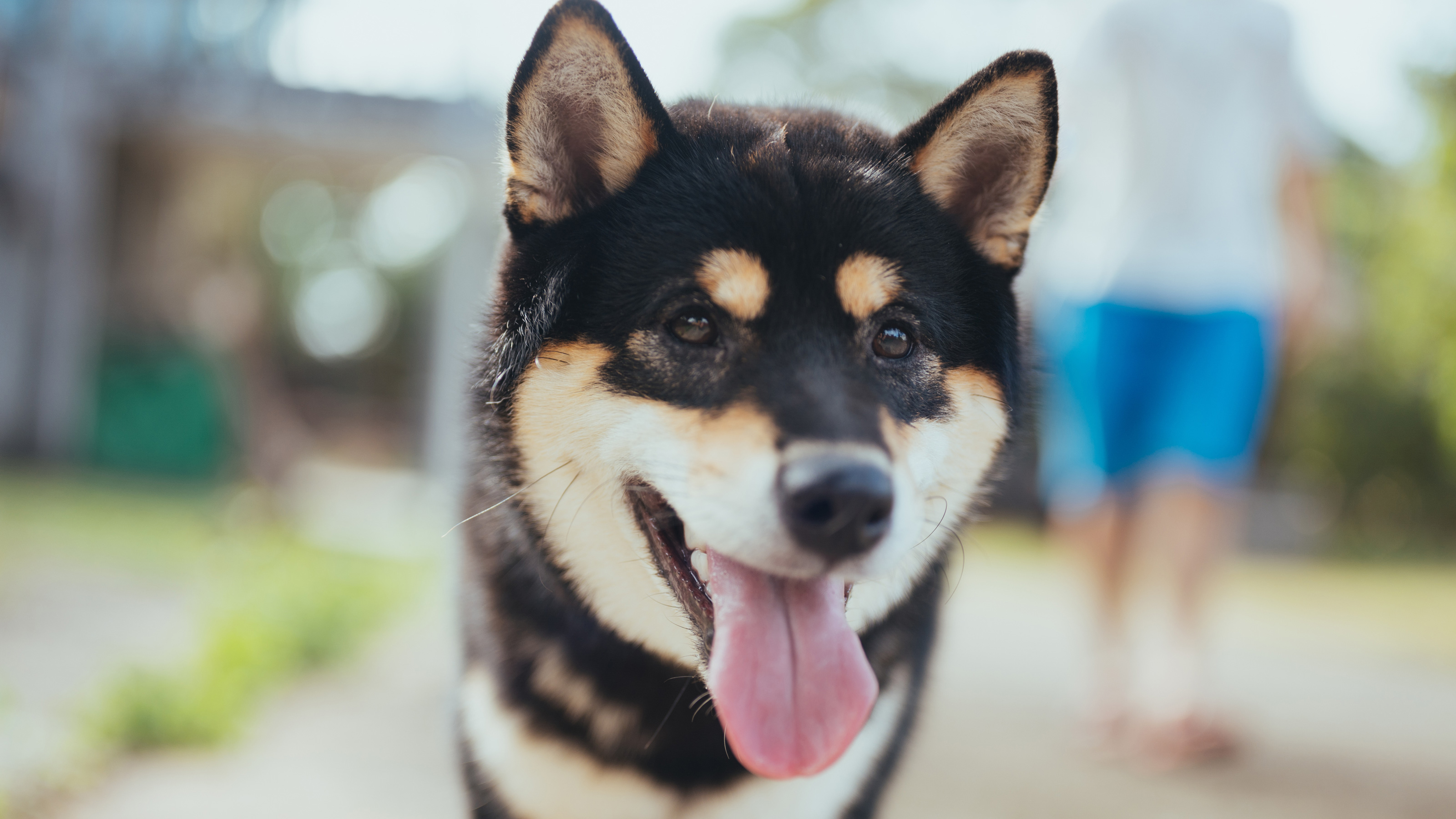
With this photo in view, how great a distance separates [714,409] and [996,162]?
0.85 m

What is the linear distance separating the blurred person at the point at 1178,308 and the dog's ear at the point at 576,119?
91.9 inches

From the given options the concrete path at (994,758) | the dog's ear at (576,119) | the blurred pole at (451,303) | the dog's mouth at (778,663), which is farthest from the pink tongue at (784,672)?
the blurred pole at (451,303)

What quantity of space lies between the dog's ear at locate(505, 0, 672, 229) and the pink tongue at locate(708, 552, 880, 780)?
77 centimetres

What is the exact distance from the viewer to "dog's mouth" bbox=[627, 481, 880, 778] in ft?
5.29

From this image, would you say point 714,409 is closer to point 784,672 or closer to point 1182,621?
point 784,672

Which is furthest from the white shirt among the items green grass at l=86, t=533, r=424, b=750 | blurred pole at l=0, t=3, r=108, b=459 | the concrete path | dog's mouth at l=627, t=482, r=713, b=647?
blurred pole at l=0, t=3, r=108, b=459

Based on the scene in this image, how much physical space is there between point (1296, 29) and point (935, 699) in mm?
2875

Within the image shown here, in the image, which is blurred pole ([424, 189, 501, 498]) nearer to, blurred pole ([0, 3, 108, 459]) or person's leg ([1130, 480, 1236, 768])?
blurred pole ([0, 3, 108, 459])

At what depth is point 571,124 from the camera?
1931 mm

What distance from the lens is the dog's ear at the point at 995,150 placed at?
194cm

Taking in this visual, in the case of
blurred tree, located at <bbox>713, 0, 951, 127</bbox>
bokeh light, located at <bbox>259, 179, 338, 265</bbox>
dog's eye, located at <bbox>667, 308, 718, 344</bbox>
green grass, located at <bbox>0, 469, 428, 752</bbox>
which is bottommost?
bokeh light, located at <bbox>259, 179, 338, 265</bbox>

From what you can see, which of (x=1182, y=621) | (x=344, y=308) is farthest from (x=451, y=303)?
(x=344, y=308)

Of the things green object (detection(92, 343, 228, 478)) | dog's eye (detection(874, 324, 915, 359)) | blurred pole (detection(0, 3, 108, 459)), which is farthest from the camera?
green object (detection(92, 343, 228, 478))

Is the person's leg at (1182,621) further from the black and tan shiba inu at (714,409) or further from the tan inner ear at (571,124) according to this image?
the tan inner ear at (571,124)
